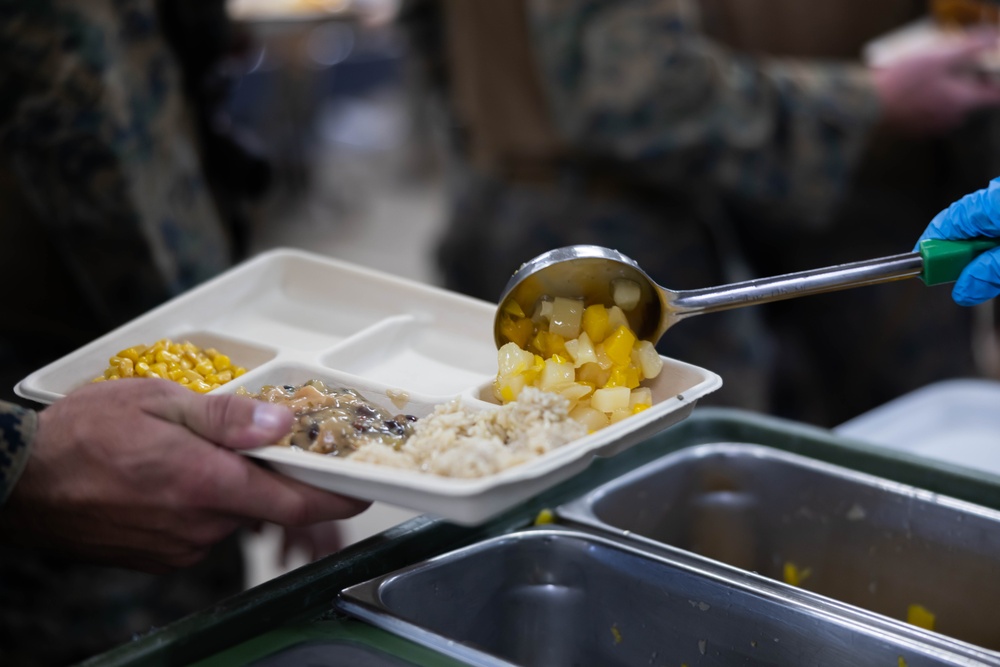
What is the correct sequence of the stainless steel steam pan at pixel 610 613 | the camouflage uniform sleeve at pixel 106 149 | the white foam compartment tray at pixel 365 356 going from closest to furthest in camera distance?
1. the white foam compartment tray at pixel 365 356
2. the stainless steel steam pan at pixel 610 613
3. the camouflage uniform sleeve at pixel 106 149

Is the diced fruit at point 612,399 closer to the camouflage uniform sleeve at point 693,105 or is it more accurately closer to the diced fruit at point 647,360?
the diced fruit at point 647,360

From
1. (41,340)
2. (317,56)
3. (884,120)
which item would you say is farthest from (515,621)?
(317,56)

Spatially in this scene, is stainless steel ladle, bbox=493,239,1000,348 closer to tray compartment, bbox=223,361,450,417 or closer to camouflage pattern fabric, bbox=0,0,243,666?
tray compartment, bbox=223,361,450,417

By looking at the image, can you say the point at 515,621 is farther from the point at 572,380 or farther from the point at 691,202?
the point at 691,202

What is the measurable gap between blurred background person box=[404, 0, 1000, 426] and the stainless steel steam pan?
1085 mm

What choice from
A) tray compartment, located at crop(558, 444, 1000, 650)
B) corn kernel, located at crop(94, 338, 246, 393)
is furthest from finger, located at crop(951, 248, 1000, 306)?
corn kernel, located at crop(94, 338, 246, 393)

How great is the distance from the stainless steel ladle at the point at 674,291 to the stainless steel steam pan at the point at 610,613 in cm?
23

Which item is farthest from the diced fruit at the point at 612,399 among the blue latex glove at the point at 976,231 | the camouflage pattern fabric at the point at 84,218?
the camouflage pattern fabric at the point at 84,218

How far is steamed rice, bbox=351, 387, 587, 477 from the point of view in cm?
85

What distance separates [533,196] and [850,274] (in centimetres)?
122

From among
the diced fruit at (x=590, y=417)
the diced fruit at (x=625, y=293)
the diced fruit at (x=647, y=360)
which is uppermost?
the diced fruit at (x=625, y=293)

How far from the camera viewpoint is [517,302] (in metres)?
1.05

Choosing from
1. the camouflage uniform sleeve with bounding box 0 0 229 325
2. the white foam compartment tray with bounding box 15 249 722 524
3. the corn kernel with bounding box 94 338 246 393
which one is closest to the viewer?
the white foam compartment tray with bounding box 15 249 722 524

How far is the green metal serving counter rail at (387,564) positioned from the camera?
92 centimetres
